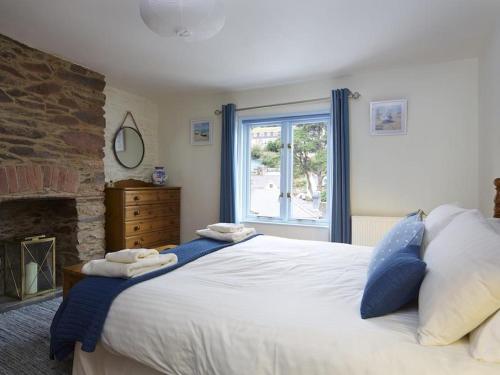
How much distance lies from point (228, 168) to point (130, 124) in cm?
156

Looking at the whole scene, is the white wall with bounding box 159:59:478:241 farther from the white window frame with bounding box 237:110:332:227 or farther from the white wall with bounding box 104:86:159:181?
the white wall with bounding box 104:86:159:181

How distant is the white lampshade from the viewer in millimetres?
1577

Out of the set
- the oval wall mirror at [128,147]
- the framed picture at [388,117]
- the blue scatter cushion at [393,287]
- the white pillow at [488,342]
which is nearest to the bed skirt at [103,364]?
the blue scatter cushion at [393,287]

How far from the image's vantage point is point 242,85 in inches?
157

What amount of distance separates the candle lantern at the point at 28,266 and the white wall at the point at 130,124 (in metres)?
1.23

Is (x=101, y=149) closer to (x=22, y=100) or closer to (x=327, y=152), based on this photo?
(x=22, y=100)

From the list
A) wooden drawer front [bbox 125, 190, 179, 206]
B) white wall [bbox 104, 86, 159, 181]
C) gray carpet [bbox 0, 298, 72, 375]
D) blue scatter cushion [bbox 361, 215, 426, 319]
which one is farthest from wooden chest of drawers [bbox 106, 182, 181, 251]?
blue scatter cushion [bbox 361, 215, 426, 319]

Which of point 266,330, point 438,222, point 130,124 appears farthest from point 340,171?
point 130,124

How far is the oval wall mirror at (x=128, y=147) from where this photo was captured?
13.7 feet

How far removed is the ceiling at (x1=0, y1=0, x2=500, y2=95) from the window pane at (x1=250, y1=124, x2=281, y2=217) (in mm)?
751

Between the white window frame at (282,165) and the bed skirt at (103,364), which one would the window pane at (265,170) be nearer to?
the white window frame at (282,165)

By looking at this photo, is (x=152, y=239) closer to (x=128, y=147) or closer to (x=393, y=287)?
(x=128, y=147)

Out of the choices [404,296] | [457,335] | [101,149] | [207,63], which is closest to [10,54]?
[101,149]

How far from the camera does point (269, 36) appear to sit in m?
2.66
